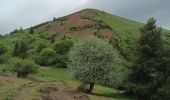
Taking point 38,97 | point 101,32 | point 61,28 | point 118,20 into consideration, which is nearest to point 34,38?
point 61,28

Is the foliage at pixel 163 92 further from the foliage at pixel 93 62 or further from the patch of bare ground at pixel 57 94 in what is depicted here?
the patch of bare ground at pixel 57 94

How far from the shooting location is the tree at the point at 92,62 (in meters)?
61.9

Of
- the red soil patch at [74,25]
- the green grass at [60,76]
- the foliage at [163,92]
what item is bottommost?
the green grass at [60,76]

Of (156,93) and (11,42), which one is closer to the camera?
(156,93)

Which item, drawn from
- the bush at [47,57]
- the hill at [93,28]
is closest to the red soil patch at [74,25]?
the hill at [93,28]

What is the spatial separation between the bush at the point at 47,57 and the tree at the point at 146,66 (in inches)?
1749

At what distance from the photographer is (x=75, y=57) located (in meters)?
63.3

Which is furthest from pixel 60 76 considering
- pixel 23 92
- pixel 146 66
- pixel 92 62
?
pixel 23 92

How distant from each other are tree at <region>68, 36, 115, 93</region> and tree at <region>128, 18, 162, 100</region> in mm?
5424

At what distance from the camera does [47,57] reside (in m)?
111

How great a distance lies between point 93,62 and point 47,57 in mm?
49690

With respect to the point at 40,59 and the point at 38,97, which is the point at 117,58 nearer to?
the point at 38,97

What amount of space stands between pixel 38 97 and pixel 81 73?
18958mm

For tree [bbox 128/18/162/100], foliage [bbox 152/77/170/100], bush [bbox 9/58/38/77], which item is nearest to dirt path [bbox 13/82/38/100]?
tree [bbox 128/18/162/100]
